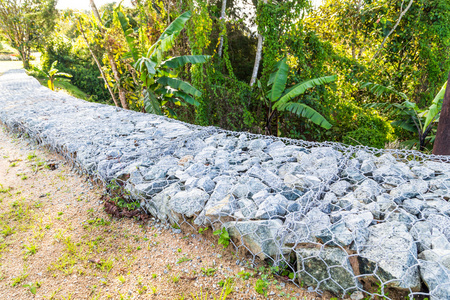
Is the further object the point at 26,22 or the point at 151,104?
the point at 26,22

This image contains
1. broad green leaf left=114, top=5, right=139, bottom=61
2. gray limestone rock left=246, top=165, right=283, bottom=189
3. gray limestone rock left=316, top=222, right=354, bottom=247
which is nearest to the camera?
gray limestone rock left=316, top=222, right=354, bottom=247

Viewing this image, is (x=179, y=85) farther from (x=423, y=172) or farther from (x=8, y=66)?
(x=8, y=66)

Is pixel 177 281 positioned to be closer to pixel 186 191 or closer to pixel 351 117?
pixel 186 191

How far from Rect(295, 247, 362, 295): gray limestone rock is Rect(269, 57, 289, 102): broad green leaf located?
15.3ft

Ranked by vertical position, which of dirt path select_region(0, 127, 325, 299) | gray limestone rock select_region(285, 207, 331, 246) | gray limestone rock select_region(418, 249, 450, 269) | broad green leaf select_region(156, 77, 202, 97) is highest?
broad green leaf select_region(156, 77, 202, 97)

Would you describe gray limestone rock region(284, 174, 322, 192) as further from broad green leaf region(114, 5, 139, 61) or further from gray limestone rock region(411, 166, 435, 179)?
broad green leaf region(114, 5, 139, 61)

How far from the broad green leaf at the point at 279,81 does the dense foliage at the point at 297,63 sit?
2 cm

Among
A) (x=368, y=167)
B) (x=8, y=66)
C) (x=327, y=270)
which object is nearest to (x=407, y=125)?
(x=368, y=167)

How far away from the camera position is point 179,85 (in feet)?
17.9

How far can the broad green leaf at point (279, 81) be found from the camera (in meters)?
5.62

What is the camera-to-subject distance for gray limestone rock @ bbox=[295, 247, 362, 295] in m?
1.26

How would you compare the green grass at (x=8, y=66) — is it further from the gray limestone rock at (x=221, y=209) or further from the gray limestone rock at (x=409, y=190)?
the gray limestone rock at (x=409, y=190)

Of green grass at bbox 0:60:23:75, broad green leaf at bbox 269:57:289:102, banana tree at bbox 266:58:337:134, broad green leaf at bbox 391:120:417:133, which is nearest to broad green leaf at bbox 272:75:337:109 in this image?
banana tree at bbox 266:58:337:134

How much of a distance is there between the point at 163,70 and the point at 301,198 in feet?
16.0
